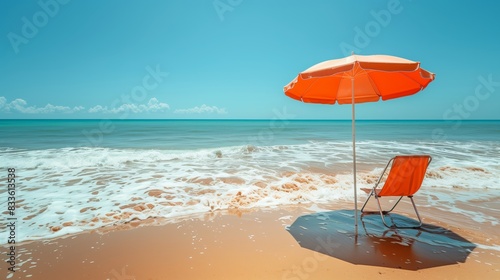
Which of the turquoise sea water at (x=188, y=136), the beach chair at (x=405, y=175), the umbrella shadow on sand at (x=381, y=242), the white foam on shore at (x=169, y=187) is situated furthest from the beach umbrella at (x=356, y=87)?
the turquoise sea water at (x=188, y=136)

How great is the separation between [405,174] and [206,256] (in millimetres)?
2900

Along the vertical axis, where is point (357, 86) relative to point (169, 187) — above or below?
above

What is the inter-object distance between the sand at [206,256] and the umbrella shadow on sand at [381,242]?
117 mm

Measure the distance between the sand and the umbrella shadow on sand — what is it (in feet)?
0.38

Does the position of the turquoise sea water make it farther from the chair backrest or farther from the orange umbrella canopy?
the chair backrest

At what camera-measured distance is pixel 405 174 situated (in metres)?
3.72

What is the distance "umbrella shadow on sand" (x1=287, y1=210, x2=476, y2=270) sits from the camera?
2.97 metres

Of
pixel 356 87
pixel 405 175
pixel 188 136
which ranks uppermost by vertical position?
pixel 356 87

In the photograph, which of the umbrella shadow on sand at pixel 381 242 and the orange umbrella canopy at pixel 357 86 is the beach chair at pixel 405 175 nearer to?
the umbrella shadow on sand at pixel 381 242

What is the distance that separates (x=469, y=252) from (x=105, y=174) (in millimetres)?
8111

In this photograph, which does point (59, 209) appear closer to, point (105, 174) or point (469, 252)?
point (105, 174)

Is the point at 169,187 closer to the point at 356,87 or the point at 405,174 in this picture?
the point at 356,87

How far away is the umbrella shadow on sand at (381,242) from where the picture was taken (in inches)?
117

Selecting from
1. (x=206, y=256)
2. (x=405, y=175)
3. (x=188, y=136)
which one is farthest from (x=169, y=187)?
(x=188, y=136)
